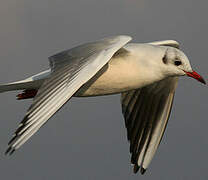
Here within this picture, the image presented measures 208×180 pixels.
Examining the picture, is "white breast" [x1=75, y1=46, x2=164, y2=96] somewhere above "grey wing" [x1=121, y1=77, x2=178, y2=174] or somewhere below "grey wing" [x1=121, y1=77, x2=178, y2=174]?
above

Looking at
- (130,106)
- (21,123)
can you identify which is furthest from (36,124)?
(130,106)

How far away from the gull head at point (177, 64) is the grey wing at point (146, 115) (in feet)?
5.10

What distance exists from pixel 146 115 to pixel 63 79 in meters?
3.90

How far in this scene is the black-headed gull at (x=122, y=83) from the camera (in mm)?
8477

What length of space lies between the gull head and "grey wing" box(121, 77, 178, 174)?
5.10 ft

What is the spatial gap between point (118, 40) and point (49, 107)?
203cm

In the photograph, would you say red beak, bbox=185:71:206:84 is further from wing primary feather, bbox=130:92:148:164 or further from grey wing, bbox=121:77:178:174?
wing primary feather, bbox=130:92:148:164

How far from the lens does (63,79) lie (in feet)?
29.3

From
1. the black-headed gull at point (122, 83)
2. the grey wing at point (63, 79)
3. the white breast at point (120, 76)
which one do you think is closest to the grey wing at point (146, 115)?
the black-headed gull at point (122, 83)

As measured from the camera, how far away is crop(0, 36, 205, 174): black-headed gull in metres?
8.48

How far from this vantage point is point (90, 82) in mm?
10391

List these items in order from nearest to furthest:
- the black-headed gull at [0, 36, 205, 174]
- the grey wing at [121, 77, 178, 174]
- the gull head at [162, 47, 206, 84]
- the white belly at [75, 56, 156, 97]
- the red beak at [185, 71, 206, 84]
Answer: the black-headed gull at [0, 36, 205, 174] → the white belly at [75, 56, 156, 97] → the gull head at [162, 47, 206, 84] → the red beak at [185, 71, 206, 84] → the grey wing at [121, 77, 178, 174]

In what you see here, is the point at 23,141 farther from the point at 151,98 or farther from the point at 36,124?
the point at 151,98

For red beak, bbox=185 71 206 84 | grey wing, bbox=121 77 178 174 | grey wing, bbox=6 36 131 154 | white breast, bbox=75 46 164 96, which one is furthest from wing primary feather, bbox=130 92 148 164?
grey wing, bbox=6 36 131 154
